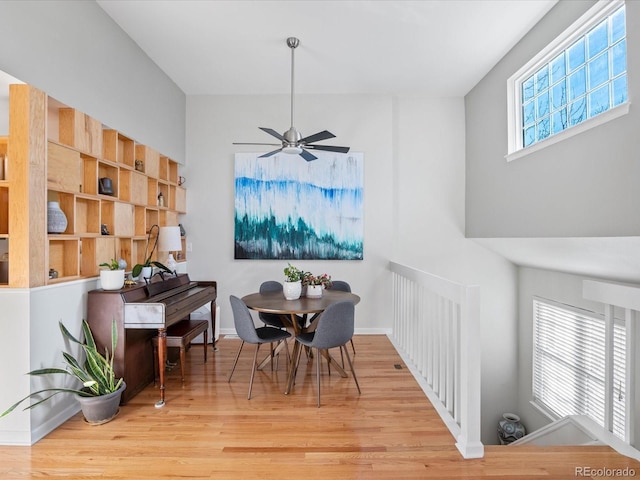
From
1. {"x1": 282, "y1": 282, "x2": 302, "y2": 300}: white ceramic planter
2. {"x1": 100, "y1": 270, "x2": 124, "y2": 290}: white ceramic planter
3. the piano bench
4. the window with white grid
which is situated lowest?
the window with white grid

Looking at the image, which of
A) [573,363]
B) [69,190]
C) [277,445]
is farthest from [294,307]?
[573,363]

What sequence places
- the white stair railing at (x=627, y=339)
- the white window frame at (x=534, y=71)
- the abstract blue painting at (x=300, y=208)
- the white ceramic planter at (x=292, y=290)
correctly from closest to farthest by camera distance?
the white stair railing at (x=627, y=339) < the white window frame at (x=534, y=71) < the white ceramic planter at (x=292, y=290) < the abstract blue painting at (x=300, y=208)

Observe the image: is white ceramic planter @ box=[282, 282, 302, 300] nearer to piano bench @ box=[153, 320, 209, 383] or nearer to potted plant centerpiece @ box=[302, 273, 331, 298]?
potted plant centerpiece @ box=[302, 273, 331, 298]

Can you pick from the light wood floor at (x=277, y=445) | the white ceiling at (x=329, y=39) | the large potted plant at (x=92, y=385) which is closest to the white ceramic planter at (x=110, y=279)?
the large potted plant at (x=92, y=385)

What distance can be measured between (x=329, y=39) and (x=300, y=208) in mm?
1954

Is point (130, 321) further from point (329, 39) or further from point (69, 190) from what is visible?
point (329, 39)

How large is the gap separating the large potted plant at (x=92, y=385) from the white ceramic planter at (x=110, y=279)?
0.33 m

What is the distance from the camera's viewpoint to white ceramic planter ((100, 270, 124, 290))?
8.95ft

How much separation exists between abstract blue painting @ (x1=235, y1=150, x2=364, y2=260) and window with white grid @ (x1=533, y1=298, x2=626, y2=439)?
2.32 m

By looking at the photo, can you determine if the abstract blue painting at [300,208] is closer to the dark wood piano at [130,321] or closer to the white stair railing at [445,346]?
the white stair railing at [445,346]

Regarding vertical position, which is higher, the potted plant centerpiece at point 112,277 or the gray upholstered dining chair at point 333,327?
the potted plant centerpiece at point 112,277

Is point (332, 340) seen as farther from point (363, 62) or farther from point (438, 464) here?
point (363, 62)

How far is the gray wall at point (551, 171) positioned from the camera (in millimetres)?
2324

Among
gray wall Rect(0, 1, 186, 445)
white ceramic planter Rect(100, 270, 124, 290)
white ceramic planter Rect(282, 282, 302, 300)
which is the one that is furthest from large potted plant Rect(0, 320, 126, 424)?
white ceramic planter Rect(282, 282, 302, 300)
